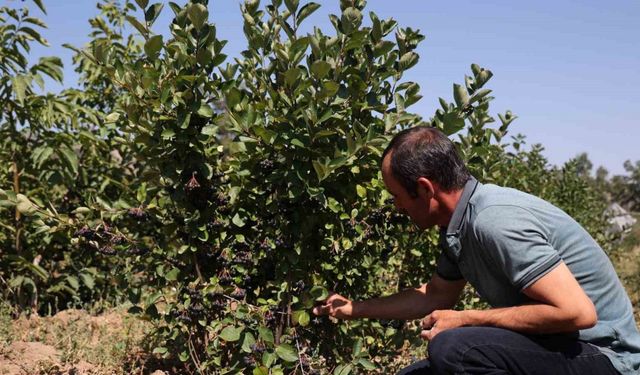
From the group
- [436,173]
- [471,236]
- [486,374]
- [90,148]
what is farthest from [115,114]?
[90,148]

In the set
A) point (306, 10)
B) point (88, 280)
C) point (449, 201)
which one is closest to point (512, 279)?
point (449, 201)

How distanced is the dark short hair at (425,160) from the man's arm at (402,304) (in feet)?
1.96

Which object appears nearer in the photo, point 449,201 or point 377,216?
point 449,201

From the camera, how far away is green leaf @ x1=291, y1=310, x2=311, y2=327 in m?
2.72

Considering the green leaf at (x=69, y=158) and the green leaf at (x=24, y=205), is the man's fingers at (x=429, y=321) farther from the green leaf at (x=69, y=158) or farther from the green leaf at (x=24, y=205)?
the green leaf at (x=69, y=158)

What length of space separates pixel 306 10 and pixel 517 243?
128 centimetres

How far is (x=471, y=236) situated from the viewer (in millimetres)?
2379

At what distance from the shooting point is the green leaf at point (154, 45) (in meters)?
2.64

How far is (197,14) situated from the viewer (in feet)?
8.30

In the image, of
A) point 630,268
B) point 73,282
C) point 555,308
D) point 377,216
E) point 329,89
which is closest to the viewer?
point 555,308

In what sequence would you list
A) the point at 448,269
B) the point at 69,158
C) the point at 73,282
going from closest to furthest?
the point at 448,269
the point at 69,158
the point at 73,282

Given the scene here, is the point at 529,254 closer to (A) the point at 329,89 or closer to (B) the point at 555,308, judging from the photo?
(B) the point at 555,308

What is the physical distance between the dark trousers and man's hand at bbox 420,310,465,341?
0.09 m

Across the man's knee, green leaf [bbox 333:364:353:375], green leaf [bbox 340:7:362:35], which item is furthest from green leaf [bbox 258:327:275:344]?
green leaf [bbox 340:7:362:35]
